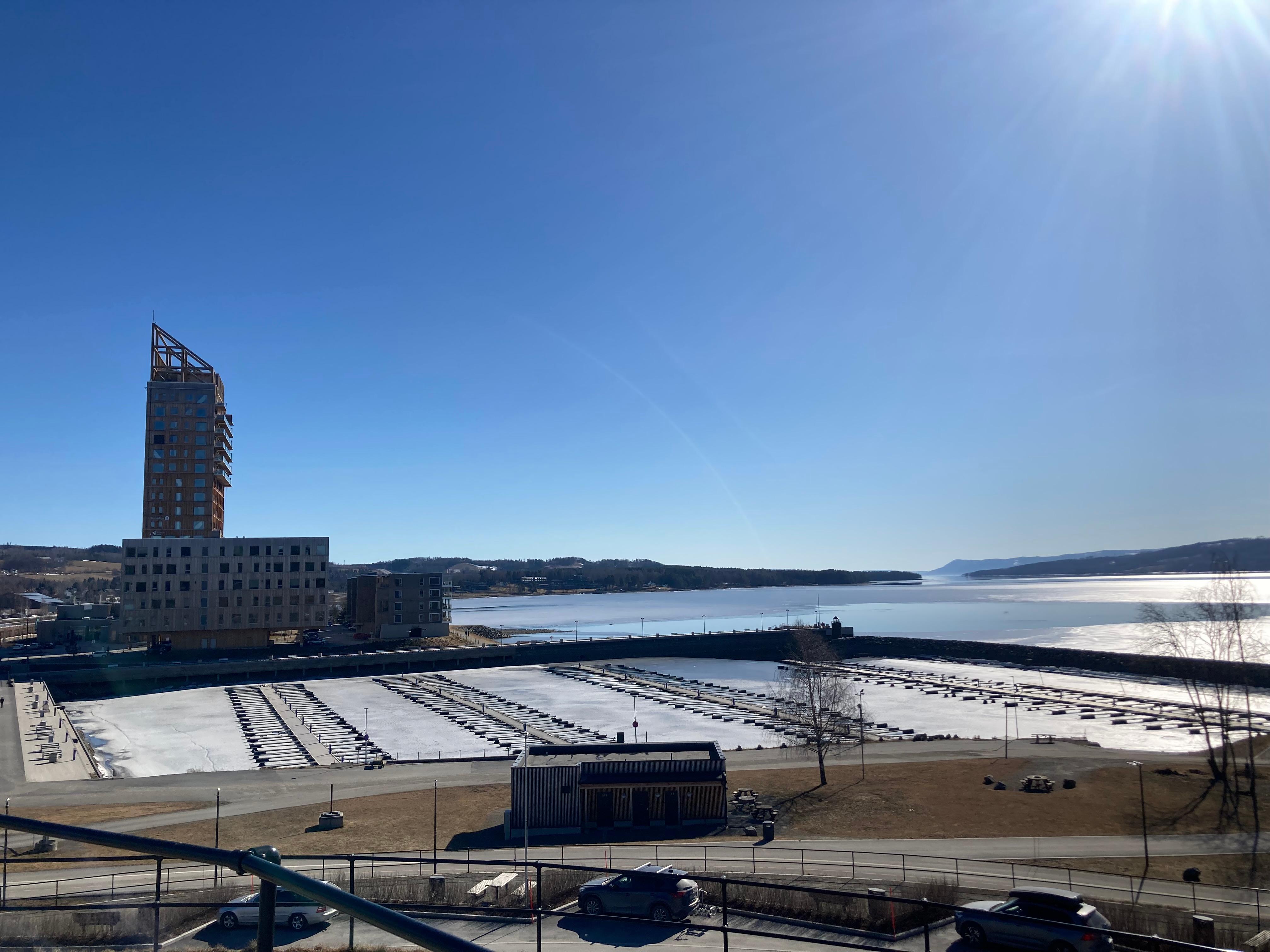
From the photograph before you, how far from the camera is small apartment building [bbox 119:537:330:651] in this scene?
97.2 m

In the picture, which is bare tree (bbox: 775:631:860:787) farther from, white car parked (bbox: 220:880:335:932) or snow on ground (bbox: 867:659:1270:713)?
snow on ground (bbox: 867:659:1270:713)

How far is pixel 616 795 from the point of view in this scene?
33.1 meters

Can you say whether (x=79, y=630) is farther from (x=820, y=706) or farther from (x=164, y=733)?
(x=820, y=706)

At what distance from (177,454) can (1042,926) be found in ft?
410

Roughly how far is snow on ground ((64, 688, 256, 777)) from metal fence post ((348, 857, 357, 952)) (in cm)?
3384

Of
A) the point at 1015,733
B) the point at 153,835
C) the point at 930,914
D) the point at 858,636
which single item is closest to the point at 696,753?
the point at 930,914

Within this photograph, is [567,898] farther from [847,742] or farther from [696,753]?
[847,742]

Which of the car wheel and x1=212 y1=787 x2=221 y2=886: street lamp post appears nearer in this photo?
the car wheel

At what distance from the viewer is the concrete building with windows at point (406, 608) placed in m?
122

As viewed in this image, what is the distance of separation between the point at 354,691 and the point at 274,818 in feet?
181

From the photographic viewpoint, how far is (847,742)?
49688 millimetres

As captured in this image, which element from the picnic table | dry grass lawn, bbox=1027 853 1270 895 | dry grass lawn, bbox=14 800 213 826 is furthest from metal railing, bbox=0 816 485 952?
dry grass lawn, bbox=14 800 213 826

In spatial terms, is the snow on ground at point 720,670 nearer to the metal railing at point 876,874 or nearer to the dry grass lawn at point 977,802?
the dry grass lawn at point 977,802

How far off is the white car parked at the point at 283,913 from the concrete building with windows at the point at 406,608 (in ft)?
347
